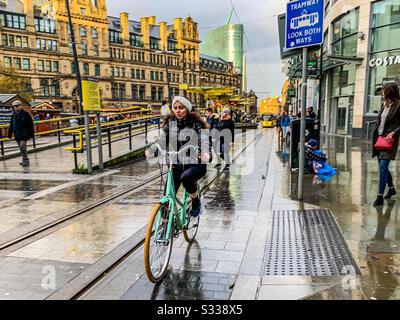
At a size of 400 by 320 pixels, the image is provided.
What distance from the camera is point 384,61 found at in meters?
16.5

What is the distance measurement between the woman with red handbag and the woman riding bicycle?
337cm

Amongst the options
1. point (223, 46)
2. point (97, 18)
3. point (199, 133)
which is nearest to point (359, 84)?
point (199, 133)

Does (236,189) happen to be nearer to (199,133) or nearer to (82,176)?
(199,133)

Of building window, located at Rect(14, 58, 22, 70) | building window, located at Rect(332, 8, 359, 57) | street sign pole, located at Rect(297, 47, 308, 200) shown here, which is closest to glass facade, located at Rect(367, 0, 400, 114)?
building window, located at Rect(332, 8, 359, 57)

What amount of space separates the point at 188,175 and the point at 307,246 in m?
1.77

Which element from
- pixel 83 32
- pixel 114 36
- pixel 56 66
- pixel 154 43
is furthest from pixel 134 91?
pixel 56 66

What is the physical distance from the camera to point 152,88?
76375 millimetres

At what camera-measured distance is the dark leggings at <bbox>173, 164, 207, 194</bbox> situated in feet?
12.6

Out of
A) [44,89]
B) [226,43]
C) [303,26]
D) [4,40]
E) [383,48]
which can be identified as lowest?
[303,26]

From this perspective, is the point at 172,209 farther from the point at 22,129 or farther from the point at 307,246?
the point at 22,129

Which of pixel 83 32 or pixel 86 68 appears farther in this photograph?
pixel 86 68

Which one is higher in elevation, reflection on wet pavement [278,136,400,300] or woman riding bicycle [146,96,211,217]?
woman riding bicycle [146,96,211,217]

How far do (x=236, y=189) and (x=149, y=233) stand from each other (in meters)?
4.30

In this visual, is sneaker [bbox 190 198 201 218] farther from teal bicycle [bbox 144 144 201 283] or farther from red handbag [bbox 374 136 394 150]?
red handbag [bbox 374 136 394 150]
